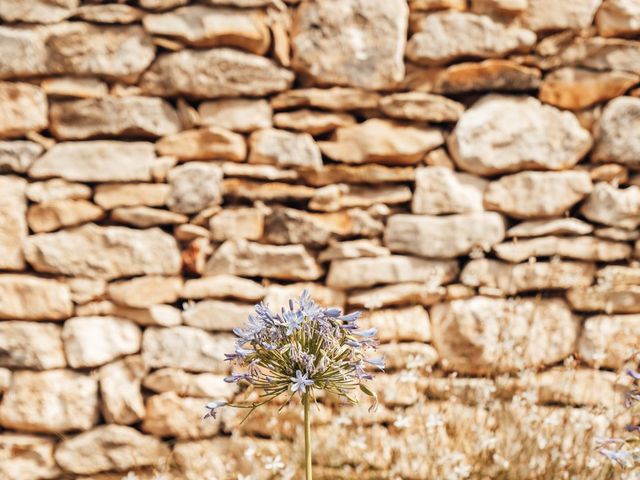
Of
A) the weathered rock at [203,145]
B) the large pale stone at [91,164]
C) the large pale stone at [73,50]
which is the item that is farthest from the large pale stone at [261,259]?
the large pale stone at [73,50]

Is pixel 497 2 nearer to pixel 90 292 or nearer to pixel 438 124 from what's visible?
pixel 438 124

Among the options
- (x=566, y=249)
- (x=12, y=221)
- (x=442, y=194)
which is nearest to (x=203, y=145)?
(x=12, y=221)

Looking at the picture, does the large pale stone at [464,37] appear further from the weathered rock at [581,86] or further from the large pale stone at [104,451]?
the large pale stone at [104,451]

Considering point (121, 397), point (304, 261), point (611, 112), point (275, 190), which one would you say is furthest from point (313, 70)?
point (121, 397)

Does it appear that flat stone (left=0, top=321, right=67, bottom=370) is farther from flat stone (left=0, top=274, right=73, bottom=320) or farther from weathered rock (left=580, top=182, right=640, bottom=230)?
weathered rock (left=580, top=182, right=640, bottom=230)

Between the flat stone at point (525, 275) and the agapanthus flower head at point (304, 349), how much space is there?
5.02 feet

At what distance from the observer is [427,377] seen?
2.52 meters

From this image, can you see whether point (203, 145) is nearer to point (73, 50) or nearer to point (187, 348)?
point (73, 50)

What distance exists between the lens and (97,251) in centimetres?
244

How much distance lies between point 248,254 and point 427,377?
36.9 inches

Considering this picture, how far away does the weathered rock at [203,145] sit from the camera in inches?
97.4

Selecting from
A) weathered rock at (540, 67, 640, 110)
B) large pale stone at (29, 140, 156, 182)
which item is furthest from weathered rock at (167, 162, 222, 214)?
weathered rock at (540, 67, 640, 110)

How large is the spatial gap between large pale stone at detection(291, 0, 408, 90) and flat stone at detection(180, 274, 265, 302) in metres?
0.94

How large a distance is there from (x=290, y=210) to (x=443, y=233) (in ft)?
2.15
